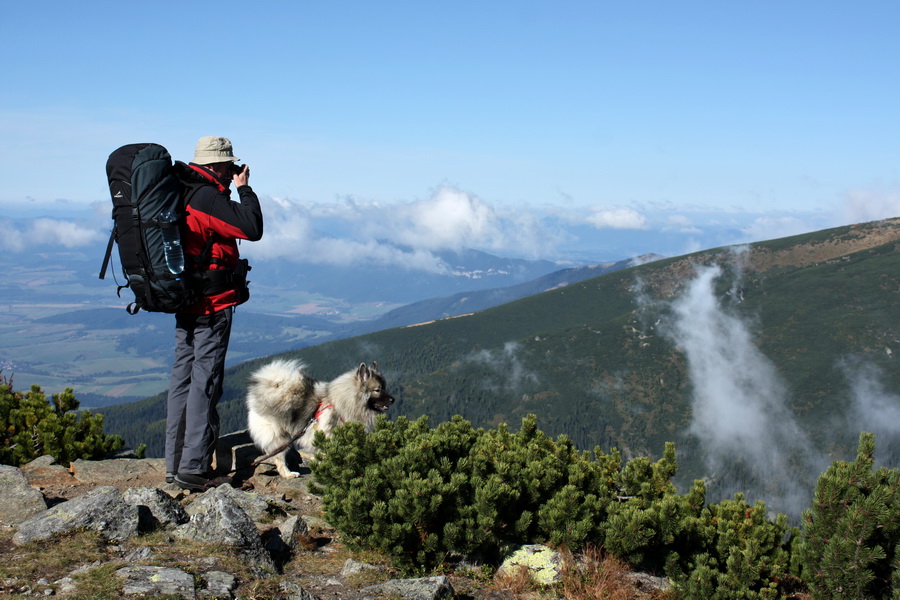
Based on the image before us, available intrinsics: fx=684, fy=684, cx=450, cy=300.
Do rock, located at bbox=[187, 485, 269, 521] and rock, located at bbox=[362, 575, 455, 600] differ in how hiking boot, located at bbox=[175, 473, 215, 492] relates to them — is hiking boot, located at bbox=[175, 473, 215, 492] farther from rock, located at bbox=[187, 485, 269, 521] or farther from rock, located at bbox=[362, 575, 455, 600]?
rock, located at bbox=[362, 575, 455, 600]

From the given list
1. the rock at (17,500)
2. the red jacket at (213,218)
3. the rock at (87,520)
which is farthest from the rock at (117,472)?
the red jacket at (213,218)

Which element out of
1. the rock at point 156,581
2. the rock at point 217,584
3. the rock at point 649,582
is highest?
the rock at point 156,581

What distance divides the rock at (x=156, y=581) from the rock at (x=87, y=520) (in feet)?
3.72

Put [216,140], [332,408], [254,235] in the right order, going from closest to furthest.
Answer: [254,235] → [216,140] → [332,408]

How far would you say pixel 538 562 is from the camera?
8.82 meters

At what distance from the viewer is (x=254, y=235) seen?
9305 millimetres

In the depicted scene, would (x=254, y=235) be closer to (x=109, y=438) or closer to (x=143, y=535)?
(x=143, y=535)

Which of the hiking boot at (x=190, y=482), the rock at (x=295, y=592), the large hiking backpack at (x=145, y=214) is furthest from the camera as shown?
the hiking boot at (x=190, y=482)

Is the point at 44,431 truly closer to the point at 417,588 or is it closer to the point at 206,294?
the point at 206,294

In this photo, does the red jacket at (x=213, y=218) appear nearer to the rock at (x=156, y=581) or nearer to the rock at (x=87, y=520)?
the rock at (x=87, y=520)

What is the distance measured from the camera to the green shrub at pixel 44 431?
41.4 feet

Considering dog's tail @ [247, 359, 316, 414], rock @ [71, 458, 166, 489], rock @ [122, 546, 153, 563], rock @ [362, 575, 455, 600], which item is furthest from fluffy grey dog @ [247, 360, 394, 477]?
rock @ [362, 575, 455, 600]

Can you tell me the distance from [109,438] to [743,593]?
11901 millimetres

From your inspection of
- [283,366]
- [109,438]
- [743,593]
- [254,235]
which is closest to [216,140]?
[254,235]
